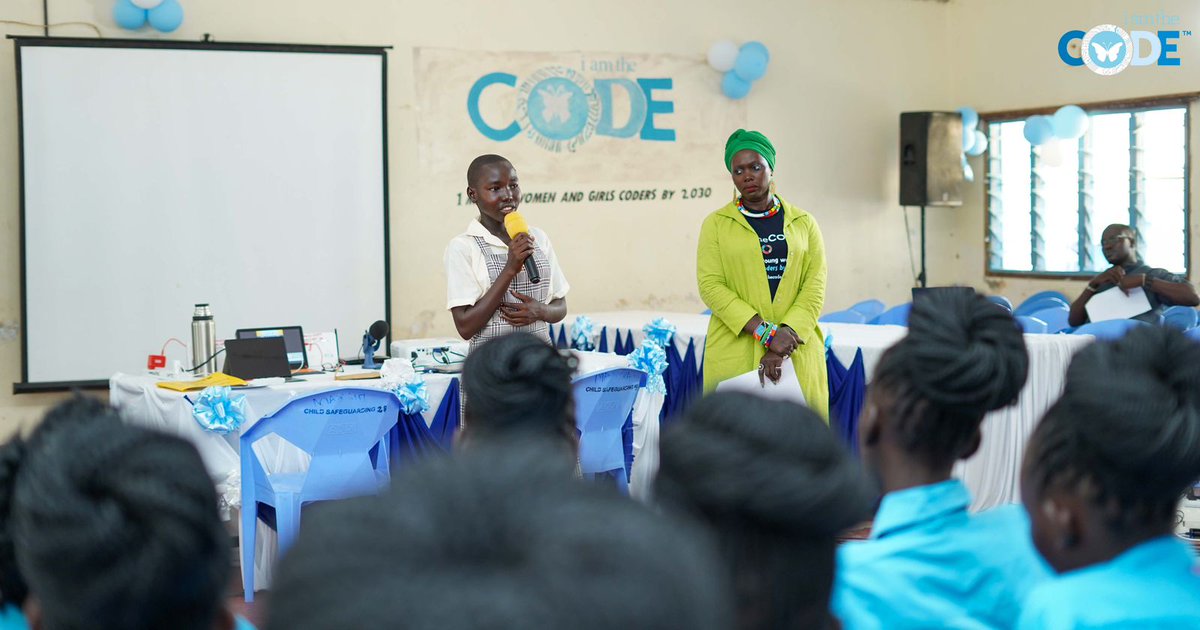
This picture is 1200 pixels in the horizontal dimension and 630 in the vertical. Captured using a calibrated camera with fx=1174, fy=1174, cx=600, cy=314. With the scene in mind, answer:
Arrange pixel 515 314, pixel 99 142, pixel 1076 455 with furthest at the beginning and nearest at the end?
pixel 99 142, pixel 515 314, pixel 1076 455

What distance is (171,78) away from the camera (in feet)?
21.9

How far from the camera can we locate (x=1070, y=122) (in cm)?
841

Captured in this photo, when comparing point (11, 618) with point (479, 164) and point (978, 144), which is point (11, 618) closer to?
point (479, 164)

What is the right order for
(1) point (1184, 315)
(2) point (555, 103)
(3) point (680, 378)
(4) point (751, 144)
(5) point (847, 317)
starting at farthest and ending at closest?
(2) point (555, 103) → (5) point (847, 317) → (1) point (1184, 315) → (3) point (680, 378) → (4) point (751, 144)

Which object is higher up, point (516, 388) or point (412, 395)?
point (516, 388)

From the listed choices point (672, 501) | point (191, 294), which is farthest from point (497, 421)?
point (191, 294)

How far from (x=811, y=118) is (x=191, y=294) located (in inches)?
186

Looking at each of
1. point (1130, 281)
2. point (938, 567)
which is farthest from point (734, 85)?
point (938, 567)

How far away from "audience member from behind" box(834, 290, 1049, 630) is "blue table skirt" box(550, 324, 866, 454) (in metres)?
3.04

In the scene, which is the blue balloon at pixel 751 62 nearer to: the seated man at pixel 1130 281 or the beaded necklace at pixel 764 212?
the seated man at pixel 1130 281

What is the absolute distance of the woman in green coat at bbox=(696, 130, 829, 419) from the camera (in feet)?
14.2

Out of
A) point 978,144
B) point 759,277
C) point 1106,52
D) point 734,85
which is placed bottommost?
point 759,277

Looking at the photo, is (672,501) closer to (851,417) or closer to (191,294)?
(851,417)

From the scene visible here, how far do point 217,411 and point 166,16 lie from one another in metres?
3.47
